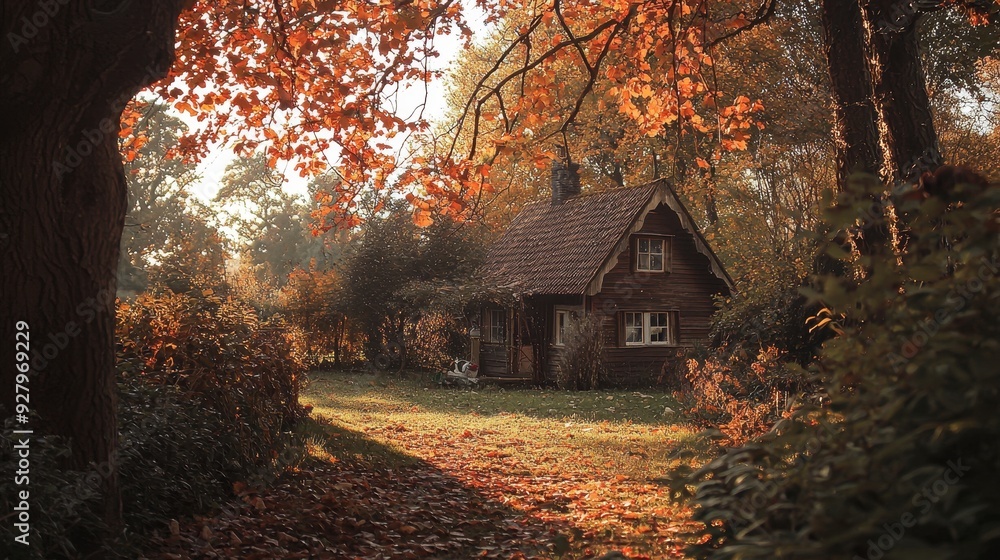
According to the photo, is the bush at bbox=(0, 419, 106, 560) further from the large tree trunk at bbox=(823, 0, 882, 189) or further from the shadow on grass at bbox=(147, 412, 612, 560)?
the large tree trunk at bbox=(823, 0, 882, 189)

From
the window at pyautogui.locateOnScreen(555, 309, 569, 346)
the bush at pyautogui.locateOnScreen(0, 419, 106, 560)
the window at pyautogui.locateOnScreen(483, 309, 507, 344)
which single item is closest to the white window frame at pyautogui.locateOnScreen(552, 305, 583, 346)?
the window at pyautogui.locateOnScreen(555, 309, 569, 346)

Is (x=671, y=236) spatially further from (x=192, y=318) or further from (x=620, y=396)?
(x=192, y=318)

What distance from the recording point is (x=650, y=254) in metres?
26.5

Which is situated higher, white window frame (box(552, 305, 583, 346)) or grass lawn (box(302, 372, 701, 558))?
white window frame (box(552, 305, 583, 346))

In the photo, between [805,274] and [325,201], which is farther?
[805,274]

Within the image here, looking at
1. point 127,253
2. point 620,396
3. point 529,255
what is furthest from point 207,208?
point 620,396

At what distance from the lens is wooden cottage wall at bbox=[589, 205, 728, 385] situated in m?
25.3

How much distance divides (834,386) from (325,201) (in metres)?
8.85

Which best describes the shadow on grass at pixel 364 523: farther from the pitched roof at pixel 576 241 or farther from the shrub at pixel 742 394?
the pitched roof at pixel 576 241

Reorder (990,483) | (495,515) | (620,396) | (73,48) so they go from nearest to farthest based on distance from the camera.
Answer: (990,483) → (73,48) → (495,515) → (620,396)

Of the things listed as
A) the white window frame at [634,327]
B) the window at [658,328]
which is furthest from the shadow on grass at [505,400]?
the window at [658,328]

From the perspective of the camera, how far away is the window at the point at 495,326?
1097 inches

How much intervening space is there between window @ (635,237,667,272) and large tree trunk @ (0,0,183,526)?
21.6 meters

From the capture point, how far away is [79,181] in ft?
18.4
